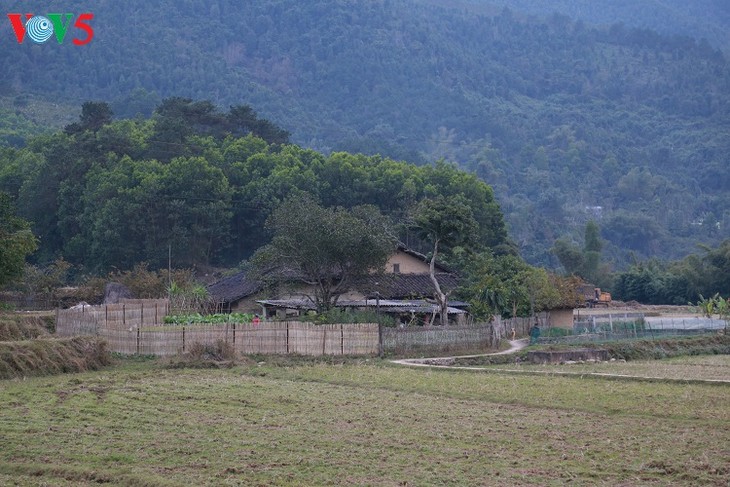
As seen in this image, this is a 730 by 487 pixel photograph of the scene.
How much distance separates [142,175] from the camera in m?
84.5

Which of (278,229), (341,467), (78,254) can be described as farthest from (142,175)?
(341,467)

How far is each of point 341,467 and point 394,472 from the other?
96 cm

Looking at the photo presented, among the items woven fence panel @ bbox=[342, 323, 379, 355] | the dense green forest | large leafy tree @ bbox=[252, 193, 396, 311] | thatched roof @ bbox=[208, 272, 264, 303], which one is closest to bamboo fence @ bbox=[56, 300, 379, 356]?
woven fence panel @ bbox=[342, 323, 379, 355]

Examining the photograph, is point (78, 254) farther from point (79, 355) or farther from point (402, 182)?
point (79, 355)

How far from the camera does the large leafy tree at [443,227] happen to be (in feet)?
164

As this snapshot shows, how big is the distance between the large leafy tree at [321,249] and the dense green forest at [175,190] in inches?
1129

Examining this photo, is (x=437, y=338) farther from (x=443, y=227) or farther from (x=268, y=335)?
(x=443, y=227)

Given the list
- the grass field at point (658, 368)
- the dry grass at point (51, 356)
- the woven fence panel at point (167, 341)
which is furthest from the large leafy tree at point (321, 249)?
the dry grass at point (51, 356)

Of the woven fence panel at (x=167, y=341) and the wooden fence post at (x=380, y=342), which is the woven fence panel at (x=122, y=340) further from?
the wooden fence post at (x=380, y=342)

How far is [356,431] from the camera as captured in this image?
842 inches

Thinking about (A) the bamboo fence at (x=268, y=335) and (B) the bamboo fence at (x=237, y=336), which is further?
(A) the bamboo fence at (x=268, y=335)

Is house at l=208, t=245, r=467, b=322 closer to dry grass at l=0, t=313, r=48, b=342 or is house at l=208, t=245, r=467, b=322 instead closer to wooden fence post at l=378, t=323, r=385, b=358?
wooden fence post at l=378, t=323, r=385, b=358

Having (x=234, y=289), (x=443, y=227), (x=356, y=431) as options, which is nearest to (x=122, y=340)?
(x=443, y=227)

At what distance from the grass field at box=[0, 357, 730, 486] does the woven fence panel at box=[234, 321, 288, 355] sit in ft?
19.1
